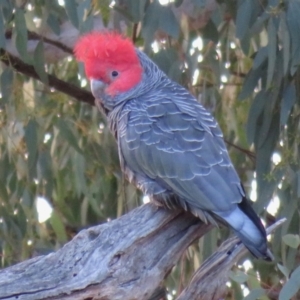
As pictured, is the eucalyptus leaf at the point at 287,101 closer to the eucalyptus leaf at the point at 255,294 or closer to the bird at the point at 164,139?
the bird at the point at 164,139

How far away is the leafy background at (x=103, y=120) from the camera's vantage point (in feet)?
8.90

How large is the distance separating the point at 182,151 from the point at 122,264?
0.47 m

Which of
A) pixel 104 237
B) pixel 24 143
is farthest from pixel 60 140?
pixel 104 237

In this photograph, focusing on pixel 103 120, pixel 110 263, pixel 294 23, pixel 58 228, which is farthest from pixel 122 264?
pixel 103 120

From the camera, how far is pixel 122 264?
2205mm

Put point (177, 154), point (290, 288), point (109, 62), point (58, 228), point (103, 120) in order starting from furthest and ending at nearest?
point (103, 120) < point (58, 228) < point (109, 62) < point (177, 154) < point (290, 288)

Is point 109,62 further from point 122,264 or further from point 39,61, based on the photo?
point 122,264

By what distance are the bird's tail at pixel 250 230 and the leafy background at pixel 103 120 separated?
246 millimetres

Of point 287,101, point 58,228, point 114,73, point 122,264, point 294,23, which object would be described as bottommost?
point 58,228

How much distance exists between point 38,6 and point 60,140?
0.61 meters

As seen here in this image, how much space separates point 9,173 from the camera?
10.3ft

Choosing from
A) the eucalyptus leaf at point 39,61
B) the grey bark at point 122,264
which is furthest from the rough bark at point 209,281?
the eucalyptus leaf at point 39,61

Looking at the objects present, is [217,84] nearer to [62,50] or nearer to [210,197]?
[62,50]

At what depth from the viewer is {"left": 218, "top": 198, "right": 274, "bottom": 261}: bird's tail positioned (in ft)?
7.27
